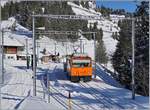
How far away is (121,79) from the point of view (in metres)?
55.4

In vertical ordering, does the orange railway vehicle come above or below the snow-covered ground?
above

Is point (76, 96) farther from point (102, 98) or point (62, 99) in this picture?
point (102, 98)

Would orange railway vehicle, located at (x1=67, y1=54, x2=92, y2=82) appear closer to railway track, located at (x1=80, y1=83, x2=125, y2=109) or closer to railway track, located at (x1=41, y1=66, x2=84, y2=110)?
railway track, located at (x1=80, y1=83, x2=125, y2=109)

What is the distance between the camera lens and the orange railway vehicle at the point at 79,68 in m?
44.1

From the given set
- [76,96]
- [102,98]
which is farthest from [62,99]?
[102,98]

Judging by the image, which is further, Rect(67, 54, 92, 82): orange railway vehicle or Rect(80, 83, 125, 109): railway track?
Rect(67, 54, 92, 82): orange railway vehicle

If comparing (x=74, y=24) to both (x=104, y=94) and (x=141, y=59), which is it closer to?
(x=141, y=59)

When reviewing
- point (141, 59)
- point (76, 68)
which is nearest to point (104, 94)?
point (76, 68)

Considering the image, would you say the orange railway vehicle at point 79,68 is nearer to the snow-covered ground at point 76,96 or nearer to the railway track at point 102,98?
the snow-covered ground at point 76,96

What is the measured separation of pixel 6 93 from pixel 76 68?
→ 10360 mm

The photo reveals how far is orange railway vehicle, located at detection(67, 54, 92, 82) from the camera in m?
44.1

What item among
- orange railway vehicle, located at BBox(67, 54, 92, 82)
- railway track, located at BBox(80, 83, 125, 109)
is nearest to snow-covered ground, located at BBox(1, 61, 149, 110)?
railway track, located at BBox(80, 83, 125, 109)

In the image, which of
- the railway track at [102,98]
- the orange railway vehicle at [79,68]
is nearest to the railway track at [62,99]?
the railway track at [102,98]

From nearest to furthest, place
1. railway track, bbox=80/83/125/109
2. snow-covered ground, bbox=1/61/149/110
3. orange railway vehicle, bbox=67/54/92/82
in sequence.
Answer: snow-covered ground, bbox=1/61/149/110
railway track, bbox=80/83/125/109
orange railway vehicle, bbox=67/54/92/82
